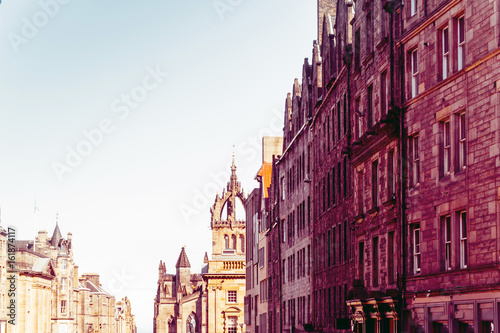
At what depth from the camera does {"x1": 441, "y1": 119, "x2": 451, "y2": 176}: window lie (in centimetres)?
2453

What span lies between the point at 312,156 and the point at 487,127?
1003 inches

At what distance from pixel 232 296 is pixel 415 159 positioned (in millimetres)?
Answer: 83200

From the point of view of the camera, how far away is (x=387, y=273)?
2988 centimetres

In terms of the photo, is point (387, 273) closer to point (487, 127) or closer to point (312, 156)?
point (487, 127)

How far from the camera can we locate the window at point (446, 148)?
2453 cm

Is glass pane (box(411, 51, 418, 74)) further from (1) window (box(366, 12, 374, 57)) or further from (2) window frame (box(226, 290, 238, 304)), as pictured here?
(2) window frame (box(226, 290, 238, 304))

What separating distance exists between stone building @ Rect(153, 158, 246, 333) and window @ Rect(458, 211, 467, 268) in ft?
271

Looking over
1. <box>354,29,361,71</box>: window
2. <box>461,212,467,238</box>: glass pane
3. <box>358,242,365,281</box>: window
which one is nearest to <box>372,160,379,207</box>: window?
<box>358,242,365,281</box>: window

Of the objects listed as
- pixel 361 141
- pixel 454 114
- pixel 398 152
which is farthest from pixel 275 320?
pixel 454 114

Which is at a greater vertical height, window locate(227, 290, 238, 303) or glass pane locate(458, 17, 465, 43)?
glass pane locate(458, 17, 465, 43)

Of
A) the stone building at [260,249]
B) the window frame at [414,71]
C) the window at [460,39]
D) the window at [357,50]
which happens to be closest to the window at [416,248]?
the window frame at [414,71]

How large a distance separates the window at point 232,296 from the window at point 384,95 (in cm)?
7940

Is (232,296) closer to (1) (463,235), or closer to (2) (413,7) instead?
(2) (413,7)

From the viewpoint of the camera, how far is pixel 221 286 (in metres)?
108
